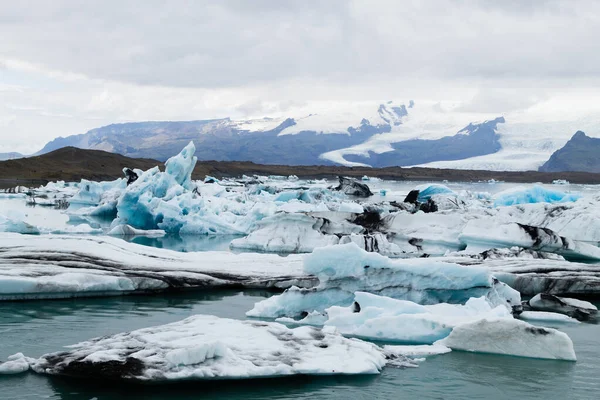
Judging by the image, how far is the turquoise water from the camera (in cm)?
650

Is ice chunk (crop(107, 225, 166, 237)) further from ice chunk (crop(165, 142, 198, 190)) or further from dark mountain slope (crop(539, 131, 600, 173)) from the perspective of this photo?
dark mountain slope (crop(539, 131, 600, 173))

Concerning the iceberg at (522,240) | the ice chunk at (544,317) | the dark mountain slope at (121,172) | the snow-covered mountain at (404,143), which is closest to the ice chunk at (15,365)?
the ice chunk at (544,317)

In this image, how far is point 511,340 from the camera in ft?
26.3

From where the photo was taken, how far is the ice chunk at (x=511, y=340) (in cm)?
793

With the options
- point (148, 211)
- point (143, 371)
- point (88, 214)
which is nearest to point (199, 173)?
point (88, 214)

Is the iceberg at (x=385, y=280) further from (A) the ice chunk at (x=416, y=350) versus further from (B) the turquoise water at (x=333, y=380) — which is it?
(A) the ice chunk at (x=416, y=350)

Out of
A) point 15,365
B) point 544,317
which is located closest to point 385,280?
point 544,317

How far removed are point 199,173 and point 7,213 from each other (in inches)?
1946

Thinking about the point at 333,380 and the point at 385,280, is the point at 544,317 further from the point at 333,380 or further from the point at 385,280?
the point at 333,380

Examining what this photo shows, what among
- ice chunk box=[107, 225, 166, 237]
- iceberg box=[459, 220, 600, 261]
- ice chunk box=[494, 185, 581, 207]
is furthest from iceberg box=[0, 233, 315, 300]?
ice chunk box=[494, 185, 581, 207]

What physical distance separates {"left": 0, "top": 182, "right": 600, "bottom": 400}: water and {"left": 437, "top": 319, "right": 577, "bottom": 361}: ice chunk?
0.41 ft

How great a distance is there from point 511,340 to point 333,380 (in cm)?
235

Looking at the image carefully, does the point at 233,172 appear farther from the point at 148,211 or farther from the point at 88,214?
the point at 148,211

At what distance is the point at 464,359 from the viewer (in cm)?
784
